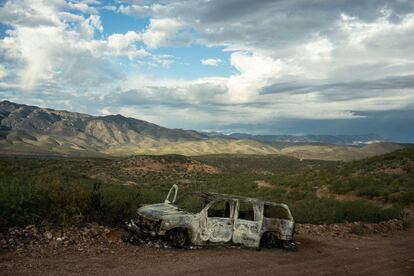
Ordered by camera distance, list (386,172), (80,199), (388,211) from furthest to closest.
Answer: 1. (386,172)
2. (388,211)
3. (80,199)

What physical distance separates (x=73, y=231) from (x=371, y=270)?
7480mm

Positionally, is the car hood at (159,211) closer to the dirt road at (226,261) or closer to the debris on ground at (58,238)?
the dirt road at (226,261)

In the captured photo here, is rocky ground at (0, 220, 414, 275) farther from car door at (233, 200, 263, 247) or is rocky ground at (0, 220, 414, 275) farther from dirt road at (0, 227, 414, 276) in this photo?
car door at (233, 200, 263, 247)

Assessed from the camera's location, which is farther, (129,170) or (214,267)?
(129,170)

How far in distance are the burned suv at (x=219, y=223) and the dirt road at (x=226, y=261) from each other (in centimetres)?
32

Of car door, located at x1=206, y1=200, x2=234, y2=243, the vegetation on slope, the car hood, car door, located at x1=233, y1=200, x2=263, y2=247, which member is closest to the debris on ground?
the vegetation on slope

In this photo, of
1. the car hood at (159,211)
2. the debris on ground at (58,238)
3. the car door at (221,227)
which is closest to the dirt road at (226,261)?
the car door at (221,227)

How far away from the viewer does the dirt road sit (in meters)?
8.59

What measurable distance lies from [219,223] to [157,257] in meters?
2.10

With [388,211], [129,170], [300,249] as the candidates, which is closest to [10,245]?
[300,249]

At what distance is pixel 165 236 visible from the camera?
10.6m

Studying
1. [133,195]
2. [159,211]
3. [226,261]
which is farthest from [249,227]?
[133,195]

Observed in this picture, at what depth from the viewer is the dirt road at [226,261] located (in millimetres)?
8586

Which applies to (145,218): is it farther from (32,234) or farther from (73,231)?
(32,234)
